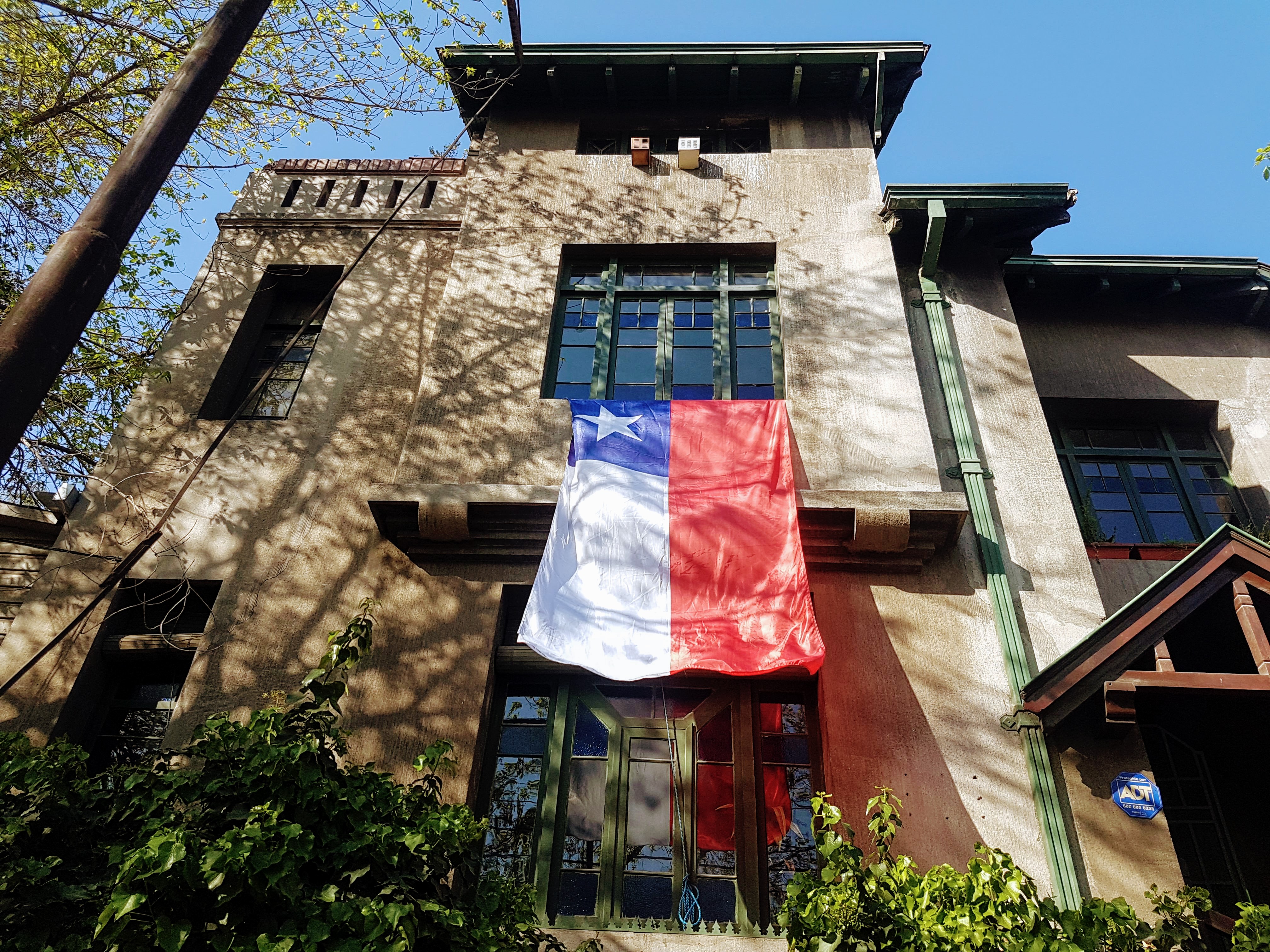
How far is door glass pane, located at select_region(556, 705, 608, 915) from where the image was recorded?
6.43m

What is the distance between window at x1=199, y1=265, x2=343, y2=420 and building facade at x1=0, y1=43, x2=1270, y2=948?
0.05 m

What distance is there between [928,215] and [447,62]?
6718mm

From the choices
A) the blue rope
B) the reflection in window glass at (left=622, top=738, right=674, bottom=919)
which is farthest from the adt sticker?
the reflection in window glass at (left=622, top=738, right=674, bottom=919)

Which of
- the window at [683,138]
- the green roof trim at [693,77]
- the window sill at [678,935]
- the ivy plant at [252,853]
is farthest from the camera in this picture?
the window at [683,138]

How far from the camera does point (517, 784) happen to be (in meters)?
6.91

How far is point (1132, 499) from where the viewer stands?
9.63 metres

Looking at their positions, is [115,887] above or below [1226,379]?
below

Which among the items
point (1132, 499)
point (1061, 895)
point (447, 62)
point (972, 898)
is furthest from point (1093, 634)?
point (447, 62)

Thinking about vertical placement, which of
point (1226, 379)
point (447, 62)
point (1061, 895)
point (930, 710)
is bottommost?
point (1061, 895)

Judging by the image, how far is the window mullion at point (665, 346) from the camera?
8.98 metres

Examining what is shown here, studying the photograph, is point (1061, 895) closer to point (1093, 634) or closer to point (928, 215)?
point (1093, 634)

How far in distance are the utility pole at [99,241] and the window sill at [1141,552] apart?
28.6 ft

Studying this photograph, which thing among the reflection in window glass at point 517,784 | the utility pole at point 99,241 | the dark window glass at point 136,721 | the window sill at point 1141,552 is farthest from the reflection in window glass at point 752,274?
the dark window glass at point 136,721

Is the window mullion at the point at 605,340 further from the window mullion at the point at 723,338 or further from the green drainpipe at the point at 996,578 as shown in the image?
the green drainpipe at the point at 996,578
